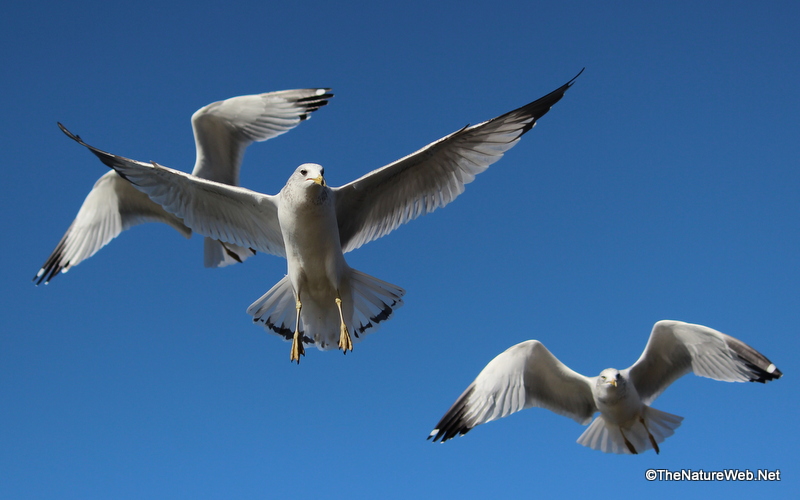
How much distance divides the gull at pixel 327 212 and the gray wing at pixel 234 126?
2365 mm

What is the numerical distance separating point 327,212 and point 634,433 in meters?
4.09

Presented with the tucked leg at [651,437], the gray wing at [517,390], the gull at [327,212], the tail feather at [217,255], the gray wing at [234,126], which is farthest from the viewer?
the gray wing at [234,126]

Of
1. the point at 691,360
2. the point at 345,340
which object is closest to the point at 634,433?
the point at 691,360

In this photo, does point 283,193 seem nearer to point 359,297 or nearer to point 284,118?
point 359,297

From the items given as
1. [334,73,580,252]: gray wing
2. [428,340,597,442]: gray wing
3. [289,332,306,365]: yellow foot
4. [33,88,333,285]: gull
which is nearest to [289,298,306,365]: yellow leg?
[289,332,306,365]: yellow foot

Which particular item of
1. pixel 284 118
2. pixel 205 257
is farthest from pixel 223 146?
pixel 205 257

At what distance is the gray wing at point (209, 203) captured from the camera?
A: 5.77 m

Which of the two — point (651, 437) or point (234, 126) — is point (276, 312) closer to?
point (234, 126)

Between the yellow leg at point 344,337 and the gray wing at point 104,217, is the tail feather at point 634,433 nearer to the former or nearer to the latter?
the yellow leg at point 344,337

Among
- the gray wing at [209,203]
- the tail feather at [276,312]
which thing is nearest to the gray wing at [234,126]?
the gray wing at [209,203]

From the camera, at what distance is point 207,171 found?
8383 millimetres

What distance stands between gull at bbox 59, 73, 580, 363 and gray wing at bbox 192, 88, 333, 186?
2.37 m

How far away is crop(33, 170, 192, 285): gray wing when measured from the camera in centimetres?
850

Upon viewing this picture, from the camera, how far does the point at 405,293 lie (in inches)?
240
